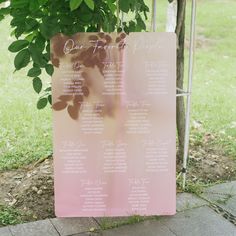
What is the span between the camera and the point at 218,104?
5.28 metres

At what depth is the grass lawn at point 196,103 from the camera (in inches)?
162

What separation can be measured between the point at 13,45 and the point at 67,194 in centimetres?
94

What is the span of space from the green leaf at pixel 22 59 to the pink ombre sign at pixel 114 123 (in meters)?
0.16

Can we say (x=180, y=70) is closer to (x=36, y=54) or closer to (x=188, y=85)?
(x=188, y=85)

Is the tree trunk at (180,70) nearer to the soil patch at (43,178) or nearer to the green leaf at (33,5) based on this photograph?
the soil patch at (43,178)

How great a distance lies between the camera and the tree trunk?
340 centimetres

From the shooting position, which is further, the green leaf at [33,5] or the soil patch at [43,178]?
the soil patch at [43,178]

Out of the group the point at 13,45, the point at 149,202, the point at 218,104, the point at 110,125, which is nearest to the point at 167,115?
the point at 110,125

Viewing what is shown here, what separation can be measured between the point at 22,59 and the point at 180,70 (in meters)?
1.33

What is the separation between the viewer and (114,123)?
2883 mm

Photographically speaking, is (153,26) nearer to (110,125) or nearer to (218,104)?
(110,125)

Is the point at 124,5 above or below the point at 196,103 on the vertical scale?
above

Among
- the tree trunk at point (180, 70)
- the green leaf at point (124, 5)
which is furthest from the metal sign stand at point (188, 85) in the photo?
the green leaf at point (124, 5)

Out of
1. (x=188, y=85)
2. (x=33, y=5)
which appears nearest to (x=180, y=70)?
(x=188, y=85)
